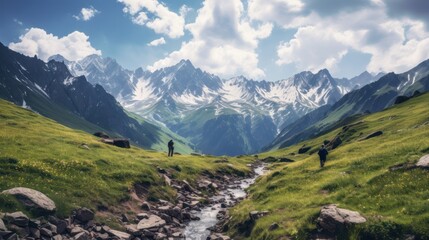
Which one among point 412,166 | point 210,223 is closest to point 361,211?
point 412,166

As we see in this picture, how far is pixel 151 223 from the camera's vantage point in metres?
36.8

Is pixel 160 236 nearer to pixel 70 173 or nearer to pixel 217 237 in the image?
pixel 217 237

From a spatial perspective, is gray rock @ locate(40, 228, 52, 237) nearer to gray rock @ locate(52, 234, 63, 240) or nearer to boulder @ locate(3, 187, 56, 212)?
gray rock @ locate(52, 234, 63, 240)

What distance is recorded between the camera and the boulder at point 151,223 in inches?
1412

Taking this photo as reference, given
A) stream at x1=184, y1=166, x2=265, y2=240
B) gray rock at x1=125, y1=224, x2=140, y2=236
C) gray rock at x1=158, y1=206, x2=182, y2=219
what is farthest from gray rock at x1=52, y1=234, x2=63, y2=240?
gray rock at x1=158, y1=206, x2=182, y2=219

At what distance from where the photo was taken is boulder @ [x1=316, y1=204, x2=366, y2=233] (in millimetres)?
26812

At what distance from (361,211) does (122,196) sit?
26.2 metres

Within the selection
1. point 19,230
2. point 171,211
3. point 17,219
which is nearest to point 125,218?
point 171,211

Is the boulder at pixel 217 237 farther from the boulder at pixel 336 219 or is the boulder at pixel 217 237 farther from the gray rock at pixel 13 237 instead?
the gray rock at pixel 13 237

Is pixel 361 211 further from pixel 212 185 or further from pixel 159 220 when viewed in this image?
pixel 212 185

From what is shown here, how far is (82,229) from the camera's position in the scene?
103 feet

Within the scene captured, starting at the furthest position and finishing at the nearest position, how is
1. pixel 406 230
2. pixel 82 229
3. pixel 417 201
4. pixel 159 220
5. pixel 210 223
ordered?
pixel 210 223
pixel 159 220
pixel 82 229
pixel 417 201
pixel 406 230

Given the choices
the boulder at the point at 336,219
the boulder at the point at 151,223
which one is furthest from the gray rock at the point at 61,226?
the boulder at the point at 336,219

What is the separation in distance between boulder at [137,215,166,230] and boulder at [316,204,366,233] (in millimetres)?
16348
